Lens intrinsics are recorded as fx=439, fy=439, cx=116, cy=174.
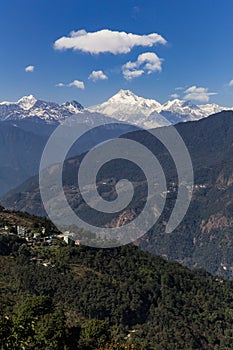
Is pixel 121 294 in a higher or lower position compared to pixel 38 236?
lower

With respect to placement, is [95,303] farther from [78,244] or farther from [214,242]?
[214,242]

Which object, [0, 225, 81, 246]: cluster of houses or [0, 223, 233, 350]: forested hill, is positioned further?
[0, 225, 81, 246]: cluster of houses

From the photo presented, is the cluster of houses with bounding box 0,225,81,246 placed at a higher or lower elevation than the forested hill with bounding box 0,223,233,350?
higher

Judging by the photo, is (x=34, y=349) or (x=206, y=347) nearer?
(x=34, y=349)

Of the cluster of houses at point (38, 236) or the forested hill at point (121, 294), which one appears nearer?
Answer: the forested hill at point (121, 294)

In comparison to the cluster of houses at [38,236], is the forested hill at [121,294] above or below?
below

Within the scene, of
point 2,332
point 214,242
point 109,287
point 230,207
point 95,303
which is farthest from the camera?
point 230,207

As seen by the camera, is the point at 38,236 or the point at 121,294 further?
the point at 38,236

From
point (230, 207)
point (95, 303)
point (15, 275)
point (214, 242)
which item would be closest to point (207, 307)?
point (95, 303)
